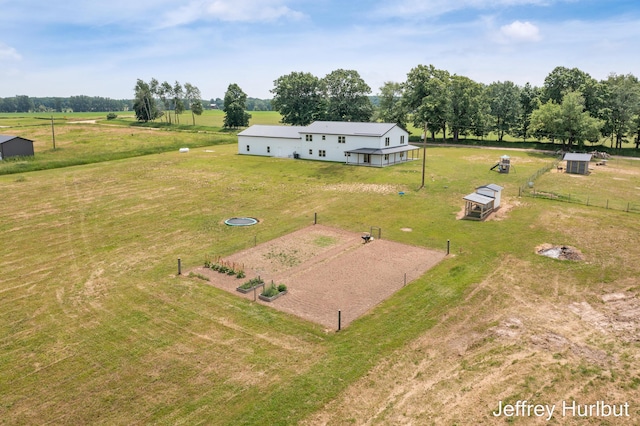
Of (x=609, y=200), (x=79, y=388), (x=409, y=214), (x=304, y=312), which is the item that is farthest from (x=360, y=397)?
(x=609, y=200)

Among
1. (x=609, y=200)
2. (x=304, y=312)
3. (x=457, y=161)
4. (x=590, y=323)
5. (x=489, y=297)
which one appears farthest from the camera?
(x=457, y=161)

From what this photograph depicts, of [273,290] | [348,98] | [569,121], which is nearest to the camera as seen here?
[273,290]

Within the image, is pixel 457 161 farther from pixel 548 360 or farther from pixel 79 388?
pixel 79 388

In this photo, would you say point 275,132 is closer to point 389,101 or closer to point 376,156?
point 376,156

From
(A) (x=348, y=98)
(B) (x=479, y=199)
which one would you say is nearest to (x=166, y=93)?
(A) (x=348, y=98)

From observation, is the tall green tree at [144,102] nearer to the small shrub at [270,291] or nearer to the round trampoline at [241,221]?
the round trampoline at [241,221]

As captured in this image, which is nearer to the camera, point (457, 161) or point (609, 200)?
point (609, 200)
